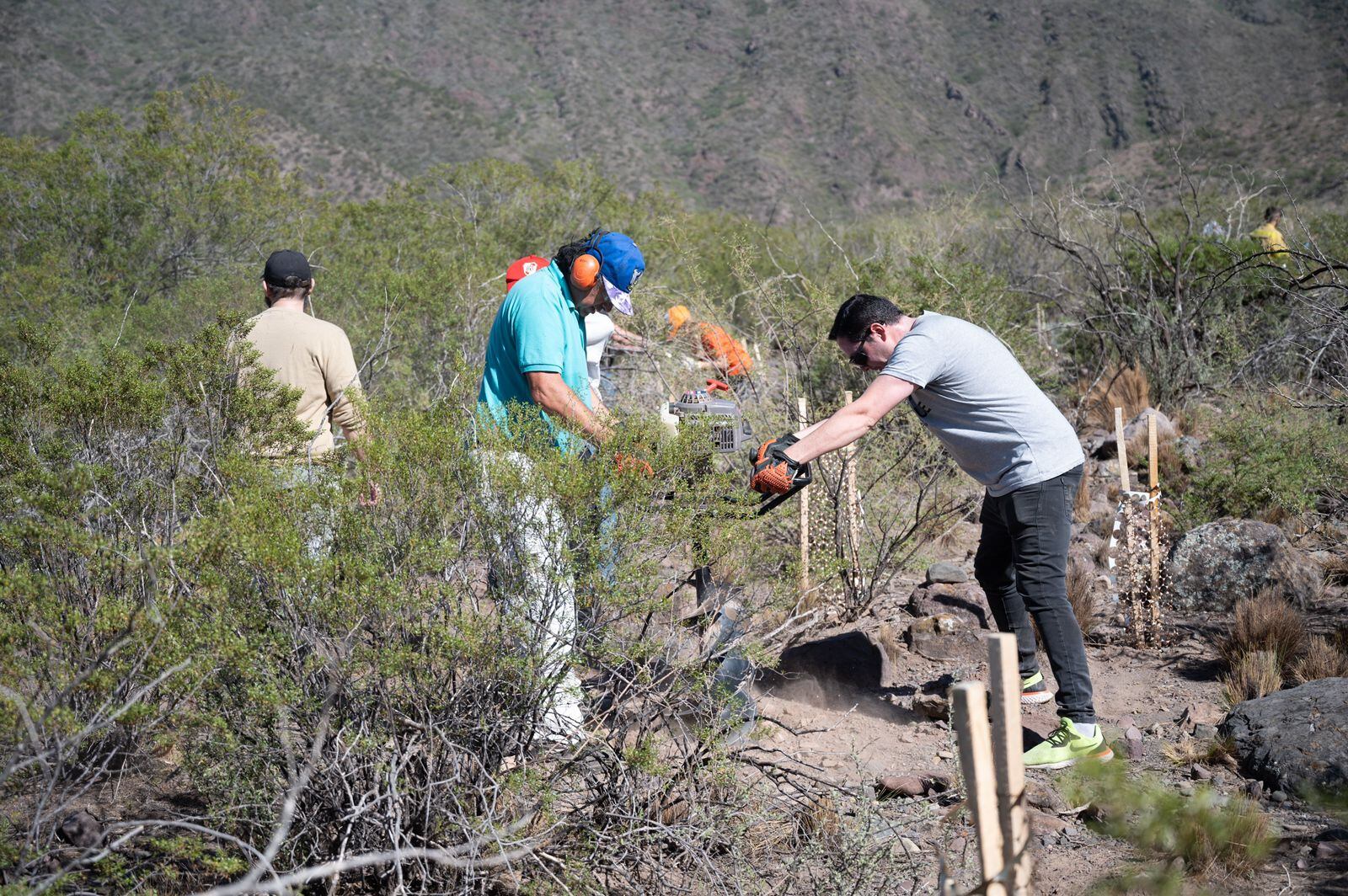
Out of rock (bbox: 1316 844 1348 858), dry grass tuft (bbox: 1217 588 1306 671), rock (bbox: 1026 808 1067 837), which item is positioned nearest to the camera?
rock (bbox: 1316 844 1348 858)

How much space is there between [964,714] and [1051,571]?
217 cm

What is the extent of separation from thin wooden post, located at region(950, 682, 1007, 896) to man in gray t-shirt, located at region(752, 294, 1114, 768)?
5.63 feet

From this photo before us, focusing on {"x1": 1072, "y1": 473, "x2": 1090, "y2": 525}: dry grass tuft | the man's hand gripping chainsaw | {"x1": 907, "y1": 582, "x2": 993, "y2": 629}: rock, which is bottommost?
{"x1": 907, "y1": 582, "x2": 993, "y2": 629}: rock

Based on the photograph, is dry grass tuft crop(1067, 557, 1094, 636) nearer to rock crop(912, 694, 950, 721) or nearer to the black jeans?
rock crop(912, 694, 950, 721)

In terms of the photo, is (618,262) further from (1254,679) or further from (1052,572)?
(1254,679)

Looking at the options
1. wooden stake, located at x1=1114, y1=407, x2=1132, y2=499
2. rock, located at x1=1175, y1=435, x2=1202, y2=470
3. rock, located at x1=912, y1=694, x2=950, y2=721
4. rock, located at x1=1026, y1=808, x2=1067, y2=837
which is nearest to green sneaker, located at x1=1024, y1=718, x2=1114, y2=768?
rock, located at x1=1026, y1=808, x2=1067, y2=837

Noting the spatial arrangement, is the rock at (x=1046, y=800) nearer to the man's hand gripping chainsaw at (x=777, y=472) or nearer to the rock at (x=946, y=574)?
the man's hand gripping chainsaw at (x=777, y=472)

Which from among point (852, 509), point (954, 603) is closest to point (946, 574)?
point (954, 603)

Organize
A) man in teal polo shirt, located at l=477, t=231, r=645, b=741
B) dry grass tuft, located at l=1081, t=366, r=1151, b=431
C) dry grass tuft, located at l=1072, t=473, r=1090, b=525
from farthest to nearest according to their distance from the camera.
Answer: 1. dry grass tuft, located at l=1081, t=366, r=1151, b=431
2. dry grass tuft, located at l=1072, t=473, r=1090, b=525
3. man in teal polo shirt, located at l=477, t=231, r=645, b=741

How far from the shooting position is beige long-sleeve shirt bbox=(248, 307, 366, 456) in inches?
160

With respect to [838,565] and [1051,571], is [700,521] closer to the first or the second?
[838,565]

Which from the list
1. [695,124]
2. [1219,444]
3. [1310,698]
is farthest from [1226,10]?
[1310,698]

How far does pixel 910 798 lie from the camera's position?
3.73 metres

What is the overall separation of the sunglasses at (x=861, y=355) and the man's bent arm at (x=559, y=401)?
98 cm
